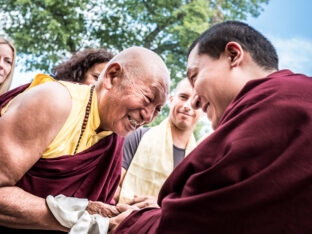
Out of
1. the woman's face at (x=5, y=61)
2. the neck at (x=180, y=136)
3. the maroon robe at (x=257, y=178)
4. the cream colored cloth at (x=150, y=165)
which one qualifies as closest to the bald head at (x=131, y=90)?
the maroon robe at (x=257, y=178)

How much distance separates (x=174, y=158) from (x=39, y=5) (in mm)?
7157

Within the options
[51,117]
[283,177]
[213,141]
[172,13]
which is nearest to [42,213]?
[51,117]

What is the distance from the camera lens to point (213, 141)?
1.24 meters

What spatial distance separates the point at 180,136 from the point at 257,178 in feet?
9.56

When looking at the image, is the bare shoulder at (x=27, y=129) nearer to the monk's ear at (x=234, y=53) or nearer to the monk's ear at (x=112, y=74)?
the monk's ear at (x=112, y=74)

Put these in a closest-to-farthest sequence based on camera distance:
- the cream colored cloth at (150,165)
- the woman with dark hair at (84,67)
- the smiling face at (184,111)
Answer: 1. the woman with dark hair at (84,67)
2. the cream colored cloth at (150,165)
3. the smiling face at (184,111)

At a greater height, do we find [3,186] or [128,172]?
[3,186]

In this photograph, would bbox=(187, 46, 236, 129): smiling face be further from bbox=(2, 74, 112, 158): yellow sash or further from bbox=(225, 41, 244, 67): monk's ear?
bbox=(2, 74, 112, 158): yellow sash

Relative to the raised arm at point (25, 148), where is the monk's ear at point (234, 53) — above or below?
above

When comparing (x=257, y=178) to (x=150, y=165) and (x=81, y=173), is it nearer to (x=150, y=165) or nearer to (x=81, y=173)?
(x=81, y=173)

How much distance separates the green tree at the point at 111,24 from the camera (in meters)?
8.60

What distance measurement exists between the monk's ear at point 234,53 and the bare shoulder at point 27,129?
98 cm

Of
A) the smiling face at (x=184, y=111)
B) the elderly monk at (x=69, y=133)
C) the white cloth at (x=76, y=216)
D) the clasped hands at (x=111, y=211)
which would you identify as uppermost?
the elderly monk at (x=69, y=133)

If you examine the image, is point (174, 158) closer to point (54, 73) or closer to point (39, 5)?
point (54, 73)
